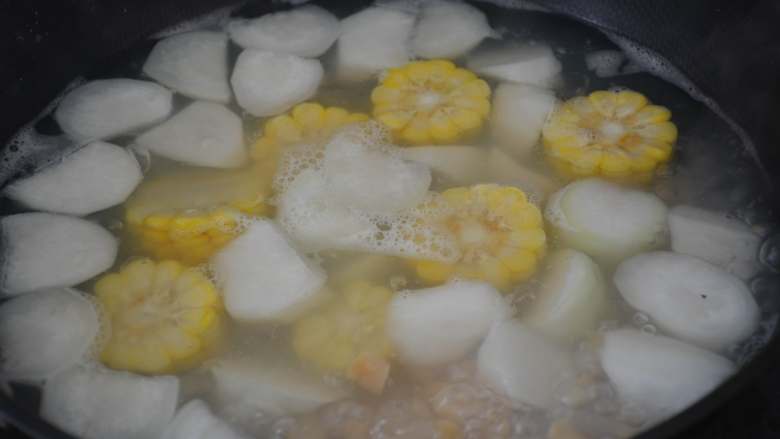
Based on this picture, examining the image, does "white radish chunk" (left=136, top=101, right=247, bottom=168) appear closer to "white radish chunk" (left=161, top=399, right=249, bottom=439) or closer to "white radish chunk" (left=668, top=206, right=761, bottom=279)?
"white radish chunk" (left=161, top=399, right=249, bottom=439)

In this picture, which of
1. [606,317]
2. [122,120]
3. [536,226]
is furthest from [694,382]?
[122,120]

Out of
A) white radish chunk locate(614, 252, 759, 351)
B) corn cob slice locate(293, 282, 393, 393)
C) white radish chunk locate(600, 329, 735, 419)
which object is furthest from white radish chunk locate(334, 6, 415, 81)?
white radish chunk locate(600, 329, 735, 419)

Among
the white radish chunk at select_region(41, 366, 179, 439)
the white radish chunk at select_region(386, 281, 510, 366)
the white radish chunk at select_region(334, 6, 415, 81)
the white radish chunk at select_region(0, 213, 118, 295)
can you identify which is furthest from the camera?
the white radish chunk at select_region(334, 6, 415, 81)

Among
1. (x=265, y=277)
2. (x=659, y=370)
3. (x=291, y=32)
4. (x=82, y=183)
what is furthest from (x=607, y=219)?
(x=82, y=183)

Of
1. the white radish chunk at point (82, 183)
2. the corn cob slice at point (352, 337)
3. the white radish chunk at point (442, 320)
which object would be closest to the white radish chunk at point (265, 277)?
the corn cob slice at point (352, 337)

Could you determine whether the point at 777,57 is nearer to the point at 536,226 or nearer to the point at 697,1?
the point at 697,1

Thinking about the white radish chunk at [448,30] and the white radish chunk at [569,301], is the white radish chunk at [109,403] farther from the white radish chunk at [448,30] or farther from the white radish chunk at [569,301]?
the white radish chunk at [448,30]
